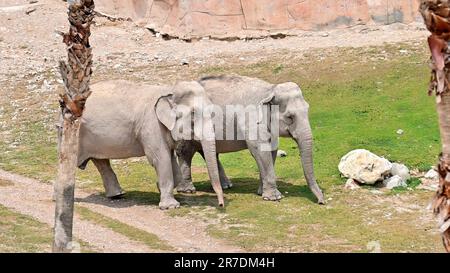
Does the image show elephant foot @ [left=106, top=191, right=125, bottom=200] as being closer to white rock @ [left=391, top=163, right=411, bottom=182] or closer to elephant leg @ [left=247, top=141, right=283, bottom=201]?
elephant leg @ [left=247, top=141, right=283, bottom=201]

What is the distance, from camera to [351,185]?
24.0m

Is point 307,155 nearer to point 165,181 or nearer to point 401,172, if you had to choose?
point 401,172

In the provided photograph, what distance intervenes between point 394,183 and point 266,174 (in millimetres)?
2914

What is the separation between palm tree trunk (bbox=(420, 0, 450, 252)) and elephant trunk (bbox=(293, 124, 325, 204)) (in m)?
11.3

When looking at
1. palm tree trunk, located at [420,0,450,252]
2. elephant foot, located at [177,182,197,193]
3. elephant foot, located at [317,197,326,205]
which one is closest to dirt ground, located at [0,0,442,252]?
elephant foot, located at [177,182,197,193]

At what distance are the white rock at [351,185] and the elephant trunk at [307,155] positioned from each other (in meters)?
0.87

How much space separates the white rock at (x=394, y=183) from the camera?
2370cm

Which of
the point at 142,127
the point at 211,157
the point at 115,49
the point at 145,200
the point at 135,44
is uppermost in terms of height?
A: the point at 135,44

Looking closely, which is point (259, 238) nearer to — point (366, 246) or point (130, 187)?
point (366, 246)

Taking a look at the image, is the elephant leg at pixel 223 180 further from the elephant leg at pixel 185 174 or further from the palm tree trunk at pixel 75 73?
the palm tree trunk at pixel 75 73

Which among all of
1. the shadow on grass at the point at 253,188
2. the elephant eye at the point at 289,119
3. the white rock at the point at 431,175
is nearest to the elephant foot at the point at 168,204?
the shadow on grass at the point at 253,188

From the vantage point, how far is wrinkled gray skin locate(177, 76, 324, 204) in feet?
77.4

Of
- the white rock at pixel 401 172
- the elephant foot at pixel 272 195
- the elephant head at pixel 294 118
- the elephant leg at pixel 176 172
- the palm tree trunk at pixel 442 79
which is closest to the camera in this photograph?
the palm tree trunk at pixel 442 79

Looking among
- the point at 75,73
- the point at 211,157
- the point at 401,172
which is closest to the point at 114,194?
the point at 211,157
